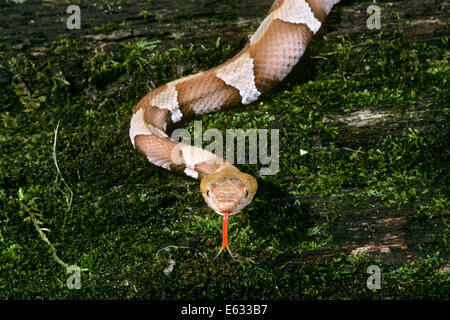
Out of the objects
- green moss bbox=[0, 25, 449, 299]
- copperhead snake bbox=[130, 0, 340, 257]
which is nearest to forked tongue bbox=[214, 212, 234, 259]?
green moss bbox=[0, 25, 449, 299]

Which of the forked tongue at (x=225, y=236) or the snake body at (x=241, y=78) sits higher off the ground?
the snake body at (x=241, y=78)

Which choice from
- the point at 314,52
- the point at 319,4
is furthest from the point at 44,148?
the point at 319,4

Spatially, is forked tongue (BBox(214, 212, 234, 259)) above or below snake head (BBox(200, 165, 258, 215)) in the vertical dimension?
below

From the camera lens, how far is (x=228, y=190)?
3.10 m

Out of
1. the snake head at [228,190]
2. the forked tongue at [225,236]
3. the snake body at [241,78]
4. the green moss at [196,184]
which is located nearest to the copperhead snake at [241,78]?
the snake body at [241,78]

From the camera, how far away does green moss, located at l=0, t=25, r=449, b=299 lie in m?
2.90

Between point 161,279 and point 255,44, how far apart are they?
2.56m

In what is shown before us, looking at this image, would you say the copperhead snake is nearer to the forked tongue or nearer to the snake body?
the snake body

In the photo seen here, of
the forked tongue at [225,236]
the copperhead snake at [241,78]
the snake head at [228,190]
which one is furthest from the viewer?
the copperhead snake at [241,78]

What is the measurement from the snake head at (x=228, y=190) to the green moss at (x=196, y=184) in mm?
138

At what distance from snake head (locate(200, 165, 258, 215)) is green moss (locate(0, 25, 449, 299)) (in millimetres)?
138

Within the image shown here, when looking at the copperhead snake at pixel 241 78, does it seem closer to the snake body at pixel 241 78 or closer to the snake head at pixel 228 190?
the snake body at pixel 241 78

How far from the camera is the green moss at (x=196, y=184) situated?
290cm

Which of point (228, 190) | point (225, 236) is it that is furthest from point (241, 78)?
point (225, 236)
